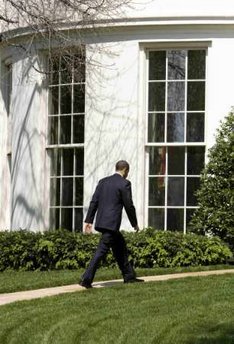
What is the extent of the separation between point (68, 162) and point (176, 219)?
2522 mm

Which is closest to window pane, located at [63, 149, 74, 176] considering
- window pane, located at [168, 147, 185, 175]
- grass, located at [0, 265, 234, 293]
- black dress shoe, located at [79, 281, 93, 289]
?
window pane, located at [168, 147, 185, 175]

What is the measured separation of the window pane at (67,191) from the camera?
1767cm

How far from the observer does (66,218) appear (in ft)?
58.1

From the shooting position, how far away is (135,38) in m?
16.9

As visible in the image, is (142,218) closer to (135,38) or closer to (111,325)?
(135,38)

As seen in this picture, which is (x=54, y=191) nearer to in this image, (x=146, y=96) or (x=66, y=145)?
(x=66, y=145)

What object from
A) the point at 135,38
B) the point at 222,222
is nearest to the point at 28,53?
the point at 135,38

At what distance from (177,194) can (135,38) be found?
3.01m

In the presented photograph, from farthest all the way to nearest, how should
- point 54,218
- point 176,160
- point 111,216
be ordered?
point 54,218 < point 176,160 < point 111,216

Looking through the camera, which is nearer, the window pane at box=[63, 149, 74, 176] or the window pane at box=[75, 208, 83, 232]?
the window pane at box=[75, 208, 83, 232]

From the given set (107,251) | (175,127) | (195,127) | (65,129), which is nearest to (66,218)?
(65,129)

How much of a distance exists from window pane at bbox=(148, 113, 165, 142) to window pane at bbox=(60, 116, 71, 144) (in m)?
1.71

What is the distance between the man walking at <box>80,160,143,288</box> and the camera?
39.5 feet

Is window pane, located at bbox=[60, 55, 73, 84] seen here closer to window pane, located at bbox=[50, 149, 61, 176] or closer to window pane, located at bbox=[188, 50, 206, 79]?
window pane, located at bbox=[50, 149, 61, 176]
